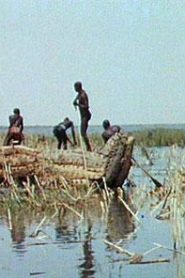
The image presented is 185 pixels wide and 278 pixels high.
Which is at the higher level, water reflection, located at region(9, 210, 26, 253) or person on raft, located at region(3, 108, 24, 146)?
person on raft, located at region(3, 108, 24, 146)

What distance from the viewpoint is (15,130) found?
2347 centimetres

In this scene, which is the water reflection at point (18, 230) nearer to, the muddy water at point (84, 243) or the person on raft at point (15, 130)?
the muddy water at point (84, 243)

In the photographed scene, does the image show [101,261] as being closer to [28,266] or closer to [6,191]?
[28,266]

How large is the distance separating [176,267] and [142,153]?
75.2 feet

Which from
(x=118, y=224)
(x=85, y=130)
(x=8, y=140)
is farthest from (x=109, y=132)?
(x=118, y=224)

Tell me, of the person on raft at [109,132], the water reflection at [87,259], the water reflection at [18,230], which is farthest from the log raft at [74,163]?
the water reflection at [87,259]

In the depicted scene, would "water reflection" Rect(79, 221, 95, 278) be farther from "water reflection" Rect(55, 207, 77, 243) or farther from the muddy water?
"water reflection" Rect(55, 207, 77, 243)

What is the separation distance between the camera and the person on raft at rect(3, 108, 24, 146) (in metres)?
23.0

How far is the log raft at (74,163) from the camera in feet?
65.4

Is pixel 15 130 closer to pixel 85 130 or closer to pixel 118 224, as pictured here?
pixel 85 130

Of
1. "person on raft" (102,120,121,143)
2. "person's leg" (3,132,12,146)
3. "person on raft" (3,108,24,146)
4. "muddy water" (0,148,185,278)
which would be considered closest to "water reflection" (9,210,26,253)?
"muddy water" (0,148,185,278)

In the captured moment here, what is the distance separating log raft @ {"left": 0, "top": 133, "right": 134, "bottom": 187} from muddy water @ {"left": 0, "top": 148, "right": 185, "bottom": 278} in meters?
3.24

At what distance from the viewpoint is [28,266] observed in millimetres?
10336

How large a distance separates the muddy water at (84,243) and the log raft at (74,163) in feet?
10.6
